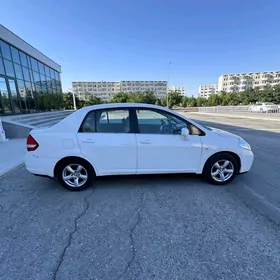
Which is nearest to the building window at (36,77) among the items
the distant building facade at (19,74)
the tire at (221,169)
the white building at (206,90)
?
the distant building facade at (19,74)

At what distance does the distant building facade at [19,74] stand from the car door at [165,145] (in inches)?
507

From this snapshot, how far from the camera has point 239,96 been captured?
214 ft

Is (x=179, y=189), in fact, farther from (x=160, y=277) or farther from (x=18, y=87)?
(x=18, y=87)

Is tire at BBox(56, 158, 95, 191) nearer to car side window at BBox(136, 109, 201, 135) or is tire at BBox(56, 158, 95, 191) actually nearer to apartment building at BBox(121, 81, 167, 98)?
car side window at BBox(136, 109, 201, 135)

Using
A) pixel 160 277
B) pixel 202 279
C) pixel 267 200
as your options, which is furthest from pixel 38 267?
pixel 267 200

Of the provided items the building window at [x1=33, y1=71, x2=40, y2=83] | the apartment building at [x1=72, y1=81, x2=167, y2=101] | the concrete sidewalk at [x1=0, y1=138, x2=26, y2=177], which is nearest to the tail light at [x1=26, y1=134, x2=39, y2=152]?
the concrete sidewalk at [x1=0, y1=138, x2=26, y2=177]

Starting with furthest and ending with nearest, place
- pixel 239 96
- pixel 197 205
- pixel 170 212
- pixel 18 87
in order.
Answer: pixel 239 96, pixel 18 87, pixel 197 205, pixel 170 212

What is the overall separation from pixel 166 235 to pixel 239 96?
245 feet

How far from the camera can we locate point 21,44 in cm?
1490

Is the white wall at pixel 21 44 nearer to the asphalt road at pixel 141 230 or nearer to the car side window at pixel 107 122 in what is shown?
the asphalt road at pixel 141 230

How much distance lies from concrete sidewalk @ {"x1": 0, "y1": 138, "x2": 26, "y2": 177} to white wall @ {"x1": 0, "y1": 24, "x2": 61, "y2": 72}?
980 centimetres

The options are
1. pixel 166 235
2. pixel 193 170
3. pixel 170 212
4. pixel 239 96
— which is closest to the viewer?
pixel 166 235

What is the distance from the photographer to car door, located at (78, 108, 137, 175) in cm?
330

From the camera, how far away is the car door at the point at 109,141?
3.30m
